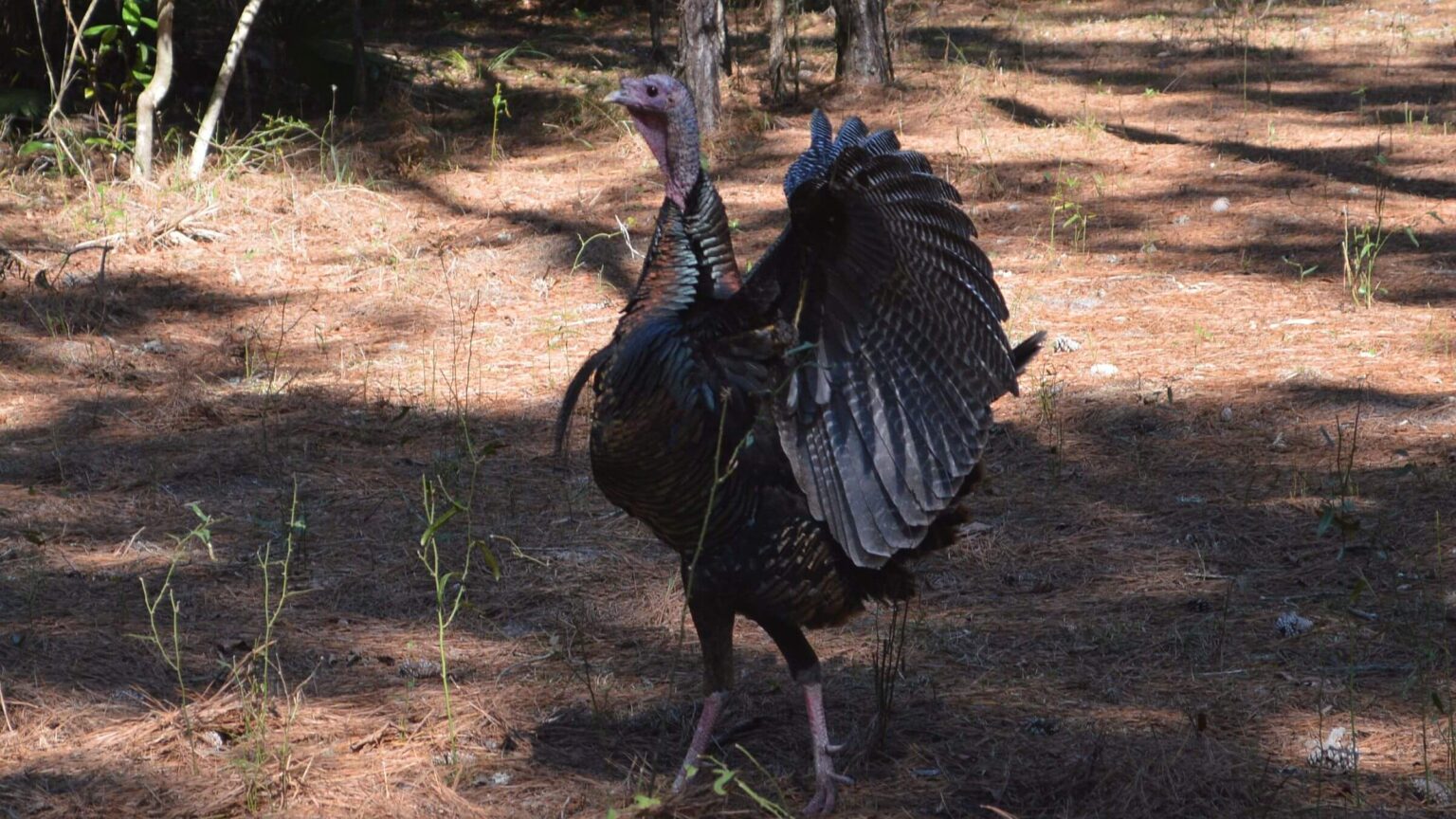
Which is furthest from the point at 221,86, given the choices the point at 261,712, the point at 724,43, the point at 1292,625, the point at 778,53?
the point at 1292,625

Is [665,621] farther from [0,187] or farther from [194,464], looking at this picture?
[0,187]

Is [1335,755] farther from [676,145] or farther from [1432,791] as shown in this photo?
[676,145]

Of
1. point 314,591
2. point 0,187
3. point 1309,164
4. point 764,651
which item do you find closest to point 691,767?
point 764,651

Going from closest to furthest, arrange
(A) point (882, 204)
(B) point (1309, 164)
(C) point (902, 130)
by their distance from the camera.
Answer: (A) point (882, 204)
(B) point (1309, 164)
(C) point (902, 130)

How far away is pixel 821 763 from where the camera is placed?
12.5 feet

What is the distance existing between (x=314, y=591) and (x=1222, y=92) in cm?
990

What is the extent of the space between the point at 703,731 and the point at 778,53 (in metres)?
9.43

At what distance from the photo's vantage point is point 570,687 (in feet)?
14.7

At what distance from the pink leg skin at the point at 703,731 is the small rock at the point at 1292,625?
1.98 meters

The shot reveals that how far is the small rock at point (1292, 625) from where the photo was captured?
4613 mm

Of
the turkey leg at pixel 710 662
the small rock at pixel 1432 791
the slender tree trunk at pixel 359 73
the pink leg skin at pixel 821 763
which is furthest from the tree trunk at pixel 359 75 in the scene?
the small rock at pixel 1432 791

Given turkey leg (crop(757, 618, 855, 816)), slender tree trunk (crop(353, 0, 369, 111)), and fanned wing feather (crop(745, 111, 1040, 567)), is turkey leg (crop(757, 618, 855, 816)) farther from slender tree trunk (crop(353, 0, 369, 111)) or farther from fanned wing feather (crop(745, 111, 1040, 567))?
slender tree trunk (crop(353, 0, 369, 111))

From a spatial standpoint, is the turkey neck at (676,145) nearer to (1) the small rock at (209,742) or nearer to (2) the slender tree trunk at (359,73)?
(1) the small rock at (209,742)

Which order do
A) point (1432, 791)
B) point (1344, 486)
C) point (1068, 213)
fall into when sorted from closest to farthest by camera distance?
point (1432, 791) < point (1344, 486) < point (1068, 213)
